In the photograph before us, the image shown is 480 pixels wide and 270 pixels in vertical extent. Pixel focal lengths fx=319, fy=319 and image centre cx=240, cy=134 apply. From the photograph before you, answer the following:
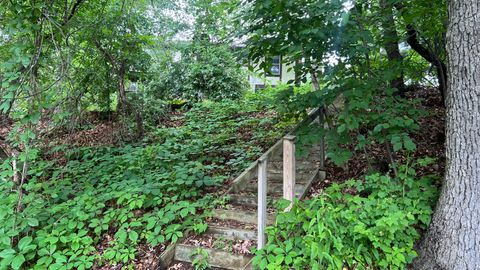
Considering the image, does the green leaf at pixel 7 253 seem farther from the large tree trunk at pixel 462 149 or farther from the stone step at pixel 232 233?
the large tree trunk at pixel 462 149

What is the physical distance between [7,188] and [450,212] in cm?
442

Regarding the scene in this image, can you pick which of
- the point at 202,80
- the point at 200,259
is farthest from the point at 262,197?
the point at 202,80

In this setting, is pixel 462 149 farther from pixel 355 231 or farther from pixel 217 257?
pixel 217 257

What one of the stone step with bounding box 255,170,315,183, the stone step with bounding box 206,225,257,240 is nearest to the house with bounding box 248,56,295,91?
the stone step with bounding box 255,170,315,183

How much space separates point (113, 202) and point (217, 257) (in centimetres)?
158

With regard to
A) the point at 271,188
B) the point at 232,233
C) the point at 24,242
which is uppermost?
the point at 271,188

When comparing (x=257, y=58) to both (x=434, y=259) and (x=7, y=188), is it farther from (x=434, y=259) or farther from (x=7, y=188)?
(x=7, y=188)

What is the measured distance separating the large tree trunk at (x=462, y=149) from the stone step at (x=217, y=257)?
1658mm

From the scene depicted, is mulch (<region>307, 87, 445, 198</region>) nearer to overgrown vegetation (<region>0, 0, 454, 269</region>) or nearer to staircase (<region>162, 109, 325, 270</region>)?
overgrown vegetation (<region>0, 0, 454, 269</region>)

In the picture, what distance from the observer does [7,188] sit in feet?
11.6

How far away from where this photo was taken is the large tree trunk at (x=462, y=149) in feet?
8.11

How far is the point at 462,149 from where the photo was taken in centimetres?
259

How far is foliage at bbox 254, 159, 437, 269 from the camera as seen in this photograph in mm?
2617

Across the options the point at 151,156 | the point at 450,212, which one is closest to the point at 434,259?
the point at 450,212
